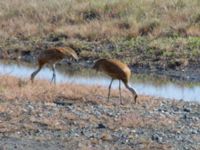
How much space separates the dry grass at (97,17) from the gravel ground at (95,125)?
1271cm

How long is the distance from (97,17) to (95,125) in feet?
59.2

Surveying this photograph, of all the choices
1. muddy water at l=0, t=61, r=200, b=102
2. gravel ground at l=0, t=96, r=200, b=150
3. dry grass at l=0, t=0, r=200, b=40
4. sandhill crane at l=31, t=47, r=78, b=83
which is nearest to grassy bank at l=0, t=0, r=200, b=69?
dry grass at l=0, t=0, r=200, b=40

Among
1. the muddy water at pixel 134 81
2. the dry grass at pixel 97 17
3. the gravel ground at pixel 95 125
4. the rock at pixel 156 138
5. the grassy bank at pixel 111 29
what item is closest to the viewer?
the gravel ground at pixel 95 125

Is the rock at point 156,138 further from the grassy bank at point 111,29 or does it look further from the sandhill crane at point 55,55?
the grassy bank at point 111,29

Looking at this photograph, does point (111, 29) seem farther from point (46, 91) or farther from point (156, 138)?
point (156, 138)

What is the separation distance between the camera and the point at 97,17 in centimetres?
3044

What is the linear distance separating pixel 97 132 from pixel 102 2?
2025cm

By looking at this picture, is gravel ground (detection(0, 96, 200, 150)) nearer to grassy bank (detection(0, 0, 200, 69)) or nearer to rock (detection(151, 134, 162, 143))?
rock (detection(151, 134, 162, 143))

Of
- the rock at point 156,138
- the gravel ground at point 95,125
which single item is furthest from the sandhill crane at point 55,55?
the rock at point 156,138

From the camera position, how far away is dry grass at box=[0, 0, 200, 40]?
27.9 m

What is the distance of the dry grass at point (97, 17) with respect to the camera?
2789 centimetres

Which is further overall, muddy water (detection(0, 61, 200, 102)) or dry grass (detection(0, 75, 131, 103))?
muddy water (detection(0, 61, 200, 102))

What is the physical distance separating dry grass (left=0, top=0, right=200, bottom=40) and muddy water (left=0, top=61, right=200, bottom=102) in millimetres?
4317

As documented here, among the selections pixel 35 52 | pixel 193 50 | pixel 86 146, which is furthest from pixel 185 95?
pixel 35 52
